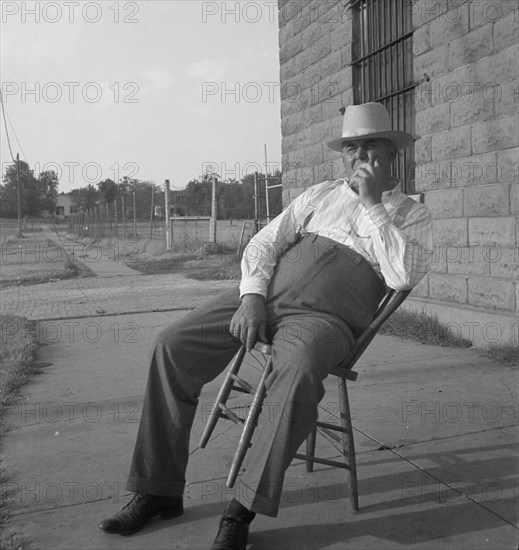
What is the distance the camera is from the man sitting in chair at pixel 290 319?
2328 mm

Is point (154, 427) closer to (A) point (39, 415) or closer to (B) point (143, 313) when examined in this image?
(A) point (39, 415)

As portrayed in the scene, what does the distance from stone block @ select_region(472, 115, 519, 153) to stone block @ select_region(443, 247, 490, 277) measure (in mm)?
835

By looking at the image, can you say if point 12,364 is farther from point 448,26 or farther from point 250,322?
point 448,26

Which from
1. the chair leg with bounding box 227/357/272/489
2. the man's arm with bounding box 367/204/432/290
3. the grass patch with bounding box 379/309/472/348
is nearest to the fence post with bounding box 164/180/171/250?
the grass patch with bounding box 379/309/472/348

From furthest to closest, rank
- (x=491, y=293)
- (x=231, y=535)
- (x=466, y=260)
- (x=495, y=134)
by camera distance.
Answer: (x=466, y=260), (x=491, y=293), (x=495, y=134), (x=231, y=535)

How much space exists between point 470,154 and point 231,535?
13.6ft

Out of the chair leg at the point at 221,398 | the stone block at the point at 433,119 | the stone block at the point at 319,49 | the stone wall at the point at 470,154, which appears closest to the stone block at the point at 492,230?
the stone wall at the point at 470,154

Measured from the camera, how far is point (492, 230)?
17.0ft

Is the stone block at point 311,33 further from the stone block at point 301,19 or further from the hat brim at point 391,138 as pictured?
the hat brim at point 391,138

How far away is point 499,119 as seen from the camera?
5.04 metres

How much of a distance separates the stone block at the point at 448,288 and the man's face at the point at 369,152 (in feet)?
9.35

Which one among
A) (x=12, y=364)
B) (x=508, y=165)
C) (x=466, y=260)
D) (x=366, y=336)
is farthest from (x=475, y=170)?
(x=12, y=364)

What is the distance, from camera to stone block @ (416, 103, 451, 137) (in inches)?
224

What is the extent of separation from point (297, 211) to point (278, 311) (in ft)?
2.01
